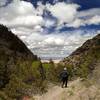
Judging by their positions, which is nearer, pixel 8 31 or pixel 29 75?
pixel 29 75

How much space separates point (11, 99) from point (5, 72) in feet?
62.3

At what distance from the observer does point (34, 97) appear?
49469mm

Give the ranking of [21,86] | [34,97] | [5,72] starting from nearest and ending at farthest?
[34,97] → [21,86] → [5,72]

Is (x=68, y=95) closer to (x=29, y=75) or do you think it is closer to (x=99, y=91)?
(x=99, y=91)

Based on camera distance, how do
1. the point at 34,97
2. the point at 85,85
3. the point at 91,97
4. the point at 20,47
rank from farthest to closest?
the point at 20,47 → the point at 34,97 → the point at 85,85 → the point at 91,97

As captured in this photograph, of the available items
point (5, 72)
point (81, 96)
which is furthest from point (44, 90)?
point (5, 72)

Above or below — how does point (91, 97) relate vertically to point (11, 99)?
above

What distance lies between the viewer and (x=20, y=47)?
117 meters

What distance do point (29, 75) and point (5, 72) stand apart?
6.12 m

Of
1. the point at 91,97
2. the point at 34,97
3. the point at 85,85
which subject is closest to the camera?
the point at 91,97

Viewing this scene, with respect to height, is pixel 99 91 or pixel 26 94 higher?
pixel 99 91

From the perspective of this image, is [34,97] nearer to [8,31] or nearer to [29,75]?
[29,75]

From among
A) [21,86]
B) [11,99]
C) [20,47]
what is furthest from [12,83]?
[20,47]

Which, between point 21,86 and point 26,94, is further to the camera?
point 21,86
